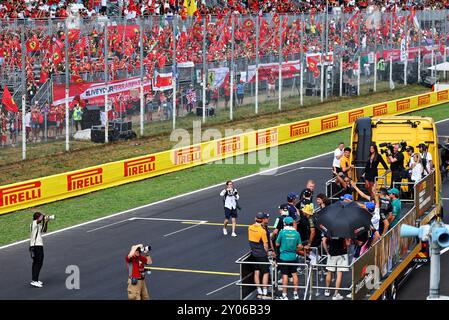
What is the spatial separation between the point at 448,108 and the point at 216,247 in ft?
114

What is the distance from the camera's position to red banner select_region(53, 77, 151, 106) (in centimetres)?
3966

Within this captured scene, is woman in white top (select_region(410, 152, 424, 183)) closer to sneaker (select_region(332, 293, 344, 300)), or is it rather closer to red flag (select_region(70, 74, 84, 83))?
sneaker (select_region(332, 293, 344, 300))

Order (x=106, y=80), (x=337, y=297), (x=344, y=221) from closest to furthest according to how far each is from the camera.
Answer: (x=337, y=297), (x=344, y=221), (x=106, y=80)

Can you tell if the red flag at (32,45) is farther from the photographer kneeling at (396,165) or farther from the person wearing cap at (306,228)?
the person wearing cap at (306,228)

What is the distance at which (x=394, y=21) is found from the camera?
6219 cm

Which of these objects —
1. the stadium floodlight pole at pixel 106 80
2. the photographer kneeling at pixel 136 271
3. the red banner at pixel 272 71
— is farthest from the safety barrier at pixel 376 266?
the red banner at pixel 272 71

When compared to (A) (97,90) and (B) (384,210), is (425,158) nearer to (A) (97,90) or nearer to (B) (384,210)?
(B) (384,210)

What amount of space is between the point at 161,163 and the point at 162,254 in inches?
487

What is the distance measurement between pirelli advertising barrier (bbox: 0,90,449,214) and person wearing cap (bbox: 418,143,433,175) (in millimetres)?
12087

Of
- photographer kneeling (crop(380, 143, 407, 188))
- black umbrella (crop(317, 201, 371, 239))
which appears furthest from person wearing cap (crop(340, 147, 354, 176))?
black umbrella (crop(317, 201, 371, 239))

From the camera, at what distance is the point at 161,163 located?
39.0 m

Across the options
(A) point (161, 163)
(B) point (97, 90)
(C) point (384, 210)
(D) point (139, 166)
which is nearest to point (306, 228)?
(C) point (384, 210)
